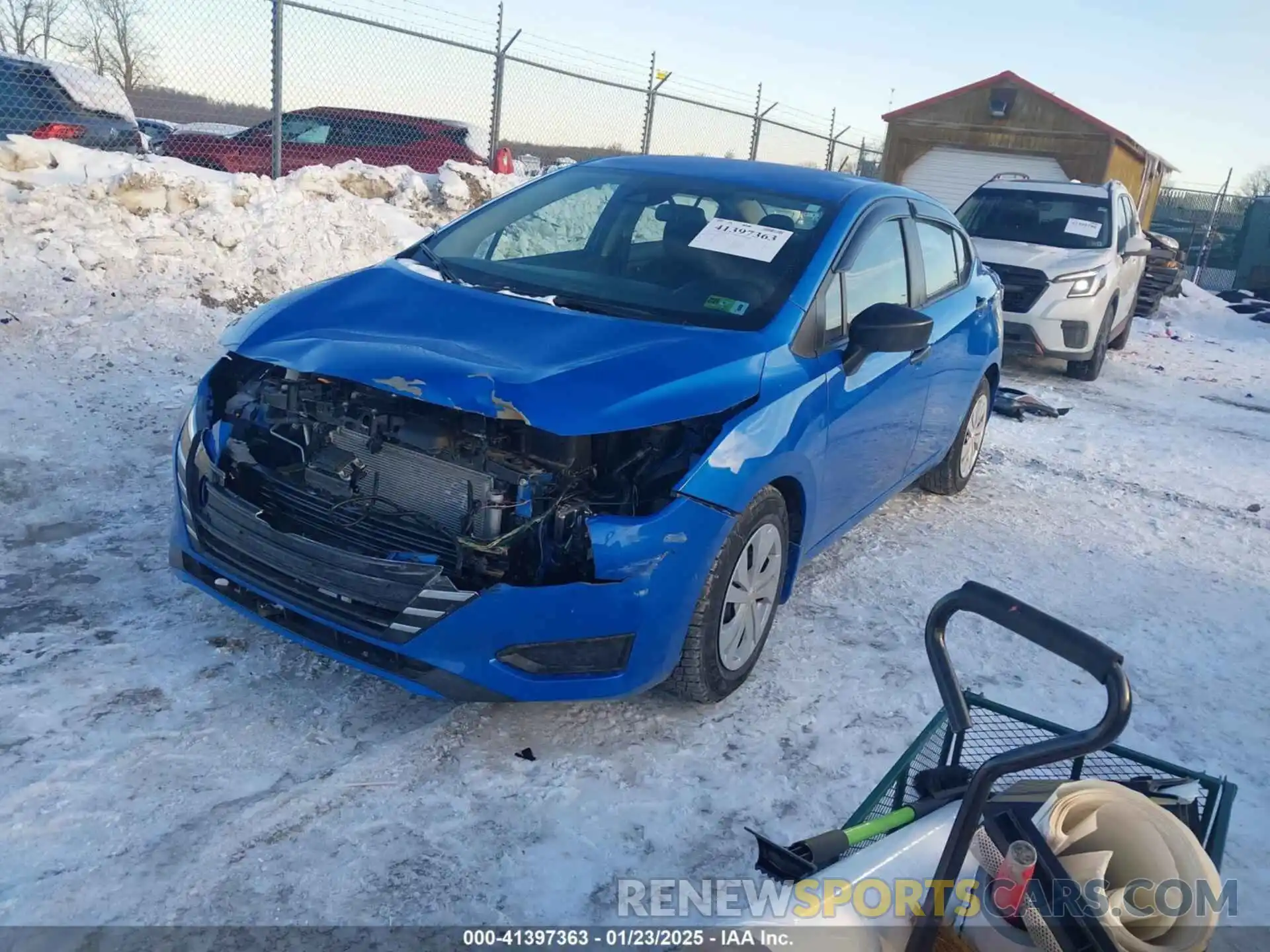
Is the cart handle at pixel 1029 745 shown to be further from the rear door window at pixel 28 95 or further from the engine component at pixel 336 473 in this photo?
the rear door window at pixel 28 95

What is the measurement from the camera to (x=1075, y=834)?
156cm

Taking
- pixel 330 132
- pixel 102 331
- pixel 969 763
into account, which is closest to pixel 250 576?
pixel 969 763

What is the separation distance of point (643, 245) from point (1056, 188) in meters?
8.66

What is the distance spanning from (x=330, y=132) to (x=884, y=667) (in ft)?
37.3

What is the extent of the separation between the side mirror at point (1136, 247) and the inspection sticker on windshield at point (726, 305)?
28.0 ft

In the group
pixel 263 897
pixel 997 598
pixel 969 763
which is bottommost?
pixel 263 897

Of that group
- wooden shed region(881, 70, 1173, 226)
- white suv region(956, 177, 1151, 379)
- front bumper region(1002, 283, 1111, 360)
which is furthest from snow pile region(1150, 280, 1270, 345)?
front bumper region(1002, 283, 1111, 360)

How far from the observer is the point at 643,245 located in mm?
4102

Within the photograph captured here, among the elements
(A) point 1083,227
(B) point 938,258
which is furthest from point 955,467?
(A) point 1083,227

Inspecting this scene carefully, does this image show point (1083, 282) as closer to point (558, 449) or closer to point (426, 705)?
point (558, 449)

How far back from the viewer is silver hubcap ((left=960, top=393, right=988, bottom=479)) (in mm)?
5789

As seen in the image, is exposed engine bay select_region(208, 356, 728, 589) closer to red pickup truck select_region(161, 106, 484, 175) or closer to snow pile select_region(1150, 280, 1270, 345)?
red pickup truck select_region(161, 106, 484, 175)

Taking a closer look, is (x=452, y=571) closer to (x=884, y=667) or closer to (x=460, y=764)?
(x=460, y=764)

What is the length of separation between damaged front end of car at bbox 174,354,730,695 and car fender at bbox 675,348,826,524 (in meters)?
0.07
